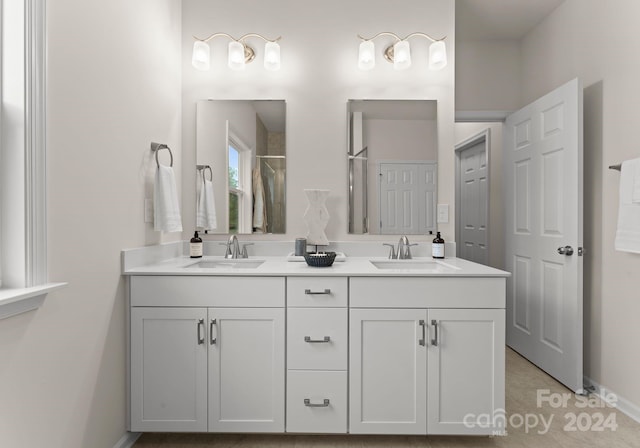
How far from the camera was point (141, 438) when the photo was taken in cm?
183

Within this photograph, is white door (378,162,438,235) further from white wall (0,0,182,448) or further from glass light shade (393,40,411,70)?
white wall (0,0,182,448)

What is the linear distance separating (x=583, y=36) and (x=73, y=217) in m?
3.04

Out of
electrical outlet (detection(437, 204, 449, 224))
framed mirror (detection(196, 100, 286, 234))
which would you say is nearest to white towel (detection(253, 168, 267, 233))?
framed mirror (detection(196, 100, 286, 234))

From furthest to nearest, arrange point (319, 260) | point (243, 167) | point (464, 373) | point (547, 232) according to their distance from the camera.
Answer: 1. point (547, 232)
2. point (243, 167)
3. point (319, 260)
4. point (464, 373)

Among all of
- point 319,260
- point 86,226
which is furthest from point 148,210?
point 319,260

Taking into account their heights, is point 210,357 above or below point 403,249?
below

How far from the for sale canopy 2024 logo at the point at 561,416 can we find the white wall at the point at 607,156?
0.44ft

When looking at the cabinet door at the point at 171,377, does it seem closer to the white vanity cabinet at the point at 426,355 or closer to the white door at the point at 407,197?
the white vanity cabinet at the point at 426,355

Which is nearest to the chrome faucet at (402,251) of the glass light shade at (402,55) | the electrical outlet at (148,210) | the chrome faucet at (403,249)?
the chrome faucet at (403,249)

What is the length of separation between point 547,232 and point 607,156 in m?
0.57

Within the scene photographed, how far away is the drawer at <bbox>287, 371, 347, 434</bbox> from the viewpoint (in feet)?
5.65

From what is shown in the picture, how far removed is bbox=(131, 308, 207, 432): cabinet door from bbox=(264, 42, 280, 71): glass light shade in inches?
60.5

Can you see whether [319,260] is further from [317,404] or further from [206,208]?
[206,208]

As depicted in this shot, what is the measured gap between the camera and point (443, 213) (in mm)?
2391
